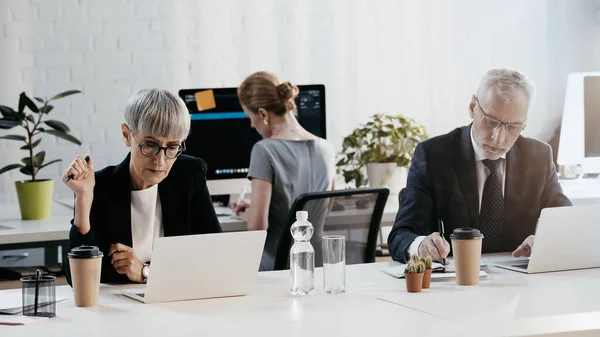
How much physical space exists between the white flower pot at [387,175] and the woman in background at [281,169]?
600mm

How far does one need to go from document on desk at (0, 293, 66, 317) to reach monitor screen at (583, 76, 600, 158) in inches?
105

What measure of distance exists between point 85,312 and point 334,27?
139 inches

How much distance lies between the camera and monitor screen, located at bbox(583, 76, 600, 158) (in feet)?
12.9

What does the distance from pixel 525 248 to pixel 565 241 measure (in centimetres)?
22

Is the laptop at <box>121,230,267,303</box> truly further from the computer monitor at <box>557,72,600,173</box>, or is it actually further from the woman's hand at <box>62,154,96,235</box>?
the computer monitor at <box>557,72,600,173</box>

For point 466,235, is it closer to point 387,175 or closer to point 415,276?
point 415,276

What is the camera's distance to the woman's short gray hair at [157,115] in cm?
233

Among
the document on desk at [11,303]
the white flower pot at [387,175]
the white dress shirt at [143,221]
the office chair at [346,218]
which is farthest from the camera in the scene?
the white flower pot at [387,175]

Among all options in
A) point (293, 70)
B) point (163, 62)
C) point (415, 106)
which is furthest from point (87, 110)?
point (415, 106)

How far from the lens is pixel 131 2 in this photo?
4.85 meters

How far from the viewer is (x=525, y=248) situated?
2516mm

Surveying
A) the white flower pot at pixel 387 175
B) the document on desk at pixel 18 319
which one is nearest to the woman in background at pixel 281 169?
the white flower pot at pixel 387 175

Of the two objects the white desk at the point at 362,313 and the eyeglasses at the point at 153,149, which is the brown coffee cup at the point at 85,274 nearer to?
the white desk at the point at 362,313

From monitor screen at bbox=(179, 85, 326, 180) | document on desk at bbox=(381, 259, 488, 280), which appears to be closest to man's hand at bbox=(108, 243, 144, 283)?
document on desk at bbox=(381, 259, 488, 280)
